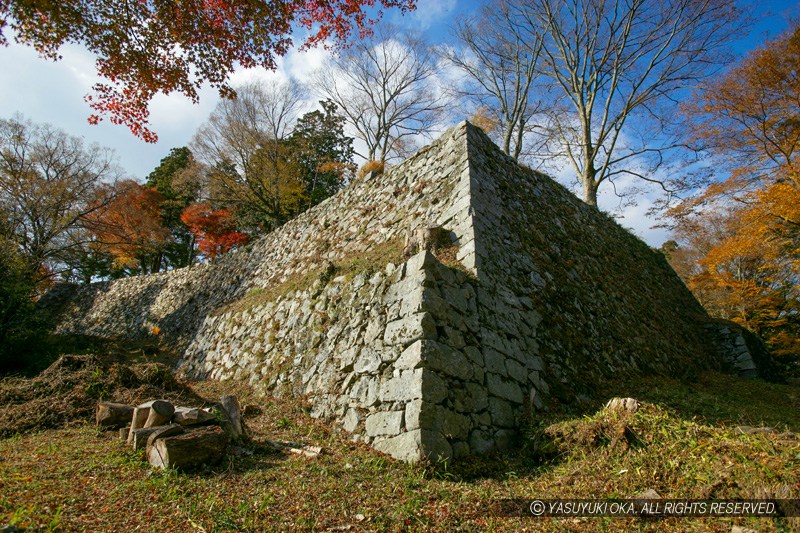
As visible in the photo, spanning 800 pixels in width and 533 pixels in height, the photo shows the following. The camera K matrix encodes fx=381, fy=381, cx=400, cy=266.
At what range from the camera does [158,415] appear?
13.6 ft

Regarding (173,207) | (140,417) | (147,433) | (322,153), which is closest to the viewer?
(147,433)

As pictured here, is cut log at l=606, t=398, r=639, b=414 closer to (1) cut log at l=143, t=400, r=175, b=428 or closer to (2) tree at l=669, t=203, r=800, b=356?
(1) cut log at l=143, t=400, r=175, b=428

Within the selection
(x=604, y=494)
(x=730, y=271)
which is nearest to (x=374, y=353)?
(x=604, y=494)

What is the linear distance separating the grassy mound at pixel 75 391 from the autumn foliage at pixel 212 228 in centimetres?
1772

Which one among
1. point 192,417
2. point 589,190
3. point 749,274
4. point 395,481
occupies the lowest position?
point 395,481

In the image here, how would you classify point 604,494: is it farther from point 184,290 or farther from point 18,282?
point 184,290

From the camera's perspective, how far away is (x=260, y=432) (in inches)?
199

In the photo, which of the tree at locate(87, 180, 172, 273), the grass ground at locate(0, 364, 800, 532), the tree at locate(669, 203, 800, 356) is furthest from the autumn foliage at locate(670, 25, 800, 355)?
the tree at locate(87, 180, 172, 273)

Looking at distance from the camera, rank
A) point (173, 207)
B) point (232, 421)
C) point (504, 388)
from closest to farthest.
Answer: point (232, 421)
point (504, 388)
point (173, 207)

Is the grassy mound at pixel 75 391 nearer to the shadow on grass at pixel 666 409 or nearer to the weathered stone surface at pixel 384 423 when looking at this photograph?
the weathered stone surface at pixel 384 423

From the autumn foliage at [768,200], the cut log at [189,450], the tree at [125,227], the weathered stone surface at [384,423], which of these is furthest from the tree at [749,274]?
the tree at [125,227]

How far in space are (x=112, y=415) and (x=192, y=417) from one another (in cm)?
151

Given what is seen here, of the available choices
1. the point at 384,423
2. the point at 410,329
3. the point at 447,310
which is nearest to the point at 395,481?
the point at 384,423

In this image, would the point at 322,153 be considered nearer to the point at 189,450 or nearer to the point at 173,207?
the point at 173,207
